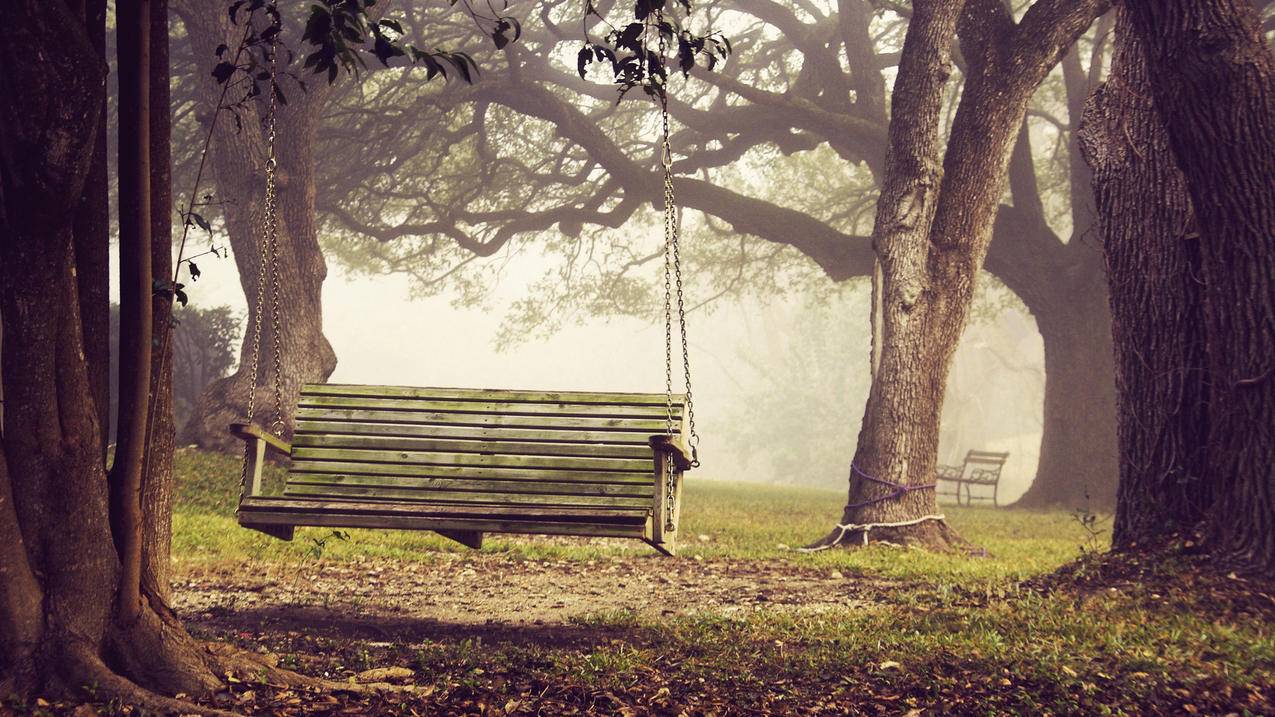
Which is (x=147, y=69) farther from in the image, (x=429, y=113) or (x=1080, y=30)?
(x=429, y=113)

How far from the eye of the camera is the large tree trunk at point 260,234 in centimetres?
1340

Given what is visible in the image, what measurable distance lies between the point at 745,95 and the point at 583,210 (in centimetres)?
429

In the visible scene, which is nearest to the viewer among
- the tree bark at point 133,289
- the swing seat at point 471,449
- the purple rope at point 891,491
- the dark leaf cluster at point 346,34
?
the dark leaf cluster at point 346,34

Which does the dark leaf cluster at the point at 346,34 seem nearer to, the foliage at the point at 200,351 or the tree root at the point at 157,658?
the tree root at the point at 157,658

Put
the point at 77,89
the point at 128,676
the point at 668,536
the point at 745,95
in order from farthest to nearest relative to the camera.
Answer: the point at 745,95 → the point at 668,536 → the point at 128,676 → the point at 77,89

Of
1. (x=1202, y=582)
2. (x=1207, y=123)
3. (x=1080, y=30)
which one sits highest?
(x=1080, y=30)

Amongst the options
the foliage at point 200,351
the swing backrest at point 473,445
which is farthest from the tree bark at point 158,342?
the foliage at point 200,351

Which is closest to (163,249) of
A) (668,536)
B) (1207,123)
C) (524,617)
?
(668,536)

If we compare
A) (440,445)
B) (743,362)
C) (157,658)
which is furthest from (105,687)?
(743,362)

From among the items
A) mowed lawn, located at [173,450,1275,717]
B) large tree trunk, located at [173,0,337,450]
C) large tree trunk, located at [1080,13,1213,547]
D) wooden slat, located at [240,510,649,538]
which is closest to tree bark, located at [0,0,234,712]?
mowed lawn, located at [173,450,1275,717]

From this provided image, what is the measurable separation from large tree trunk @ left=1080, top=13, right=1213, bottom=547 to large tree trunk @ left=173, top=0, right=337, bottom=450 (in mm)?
9752

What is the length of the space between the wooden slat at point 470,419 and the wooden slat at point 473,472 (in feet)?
0.86

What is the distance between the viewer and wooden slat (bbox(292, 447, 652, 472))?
584cm

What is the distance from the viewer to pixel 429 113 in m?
18.9
